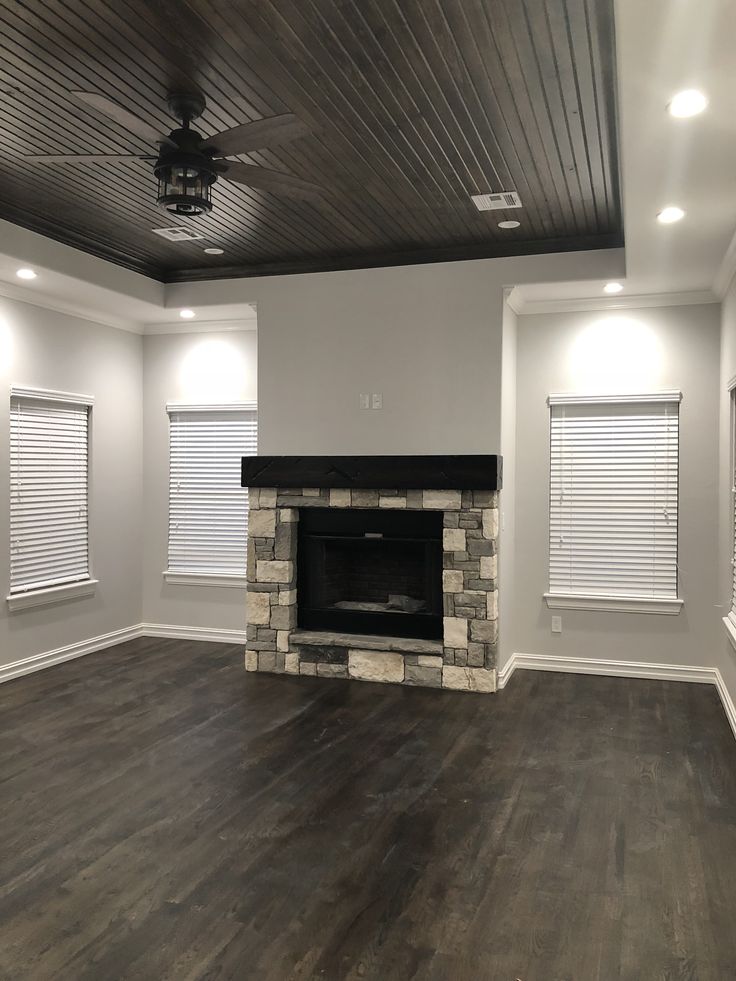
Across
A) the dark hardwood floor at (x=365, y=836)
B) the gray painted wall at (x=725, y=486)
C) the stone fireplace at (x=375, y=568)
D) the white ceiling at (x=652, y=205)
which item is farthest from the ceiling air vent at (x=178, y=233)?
the gray painted wall at (x=725, y=486)

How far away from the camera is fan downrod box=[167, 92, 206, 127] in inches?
125

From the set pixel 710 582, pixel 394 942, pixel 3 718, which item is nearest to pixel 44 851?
pixel 394 942

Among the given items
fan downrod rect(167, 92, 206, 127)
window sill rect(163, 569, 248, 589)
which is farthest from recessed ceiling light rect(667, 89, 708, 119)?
window sill rect(163, 569, 248, 589)

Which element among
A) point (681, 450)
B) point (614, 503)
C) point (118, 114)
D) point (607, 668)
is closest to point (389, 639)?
point (607, 668)

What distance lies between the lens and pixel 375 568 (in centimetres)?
587

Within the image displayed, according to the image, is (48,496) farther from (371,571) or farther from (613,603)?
(613,603)

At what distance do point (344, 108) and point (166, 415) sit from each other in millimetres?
3883

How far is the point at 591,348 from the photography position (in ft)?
18.6

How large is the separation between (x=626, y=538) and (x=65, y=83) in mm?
4301

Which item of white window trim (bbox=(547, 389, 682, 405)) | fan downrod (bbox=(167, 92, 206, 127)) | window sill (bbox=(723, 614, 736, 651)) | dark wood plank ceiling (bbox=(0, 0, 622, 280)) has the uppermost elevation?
dark wood plank ceiling (bbox=(0, 0, 622, 280))

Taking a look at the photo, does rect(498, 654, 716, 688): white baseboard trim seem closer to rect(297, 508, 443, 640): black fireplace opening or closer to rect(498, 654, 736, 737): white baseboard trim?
rect(498, 654, 736, 737): white baseboard trim

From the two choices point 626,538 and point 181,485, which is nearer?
point 626,538

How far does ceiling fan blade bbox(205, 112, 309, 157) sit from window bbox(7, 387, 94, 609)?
3.10m

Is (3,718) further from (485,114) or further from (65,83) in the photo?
(485,114)
